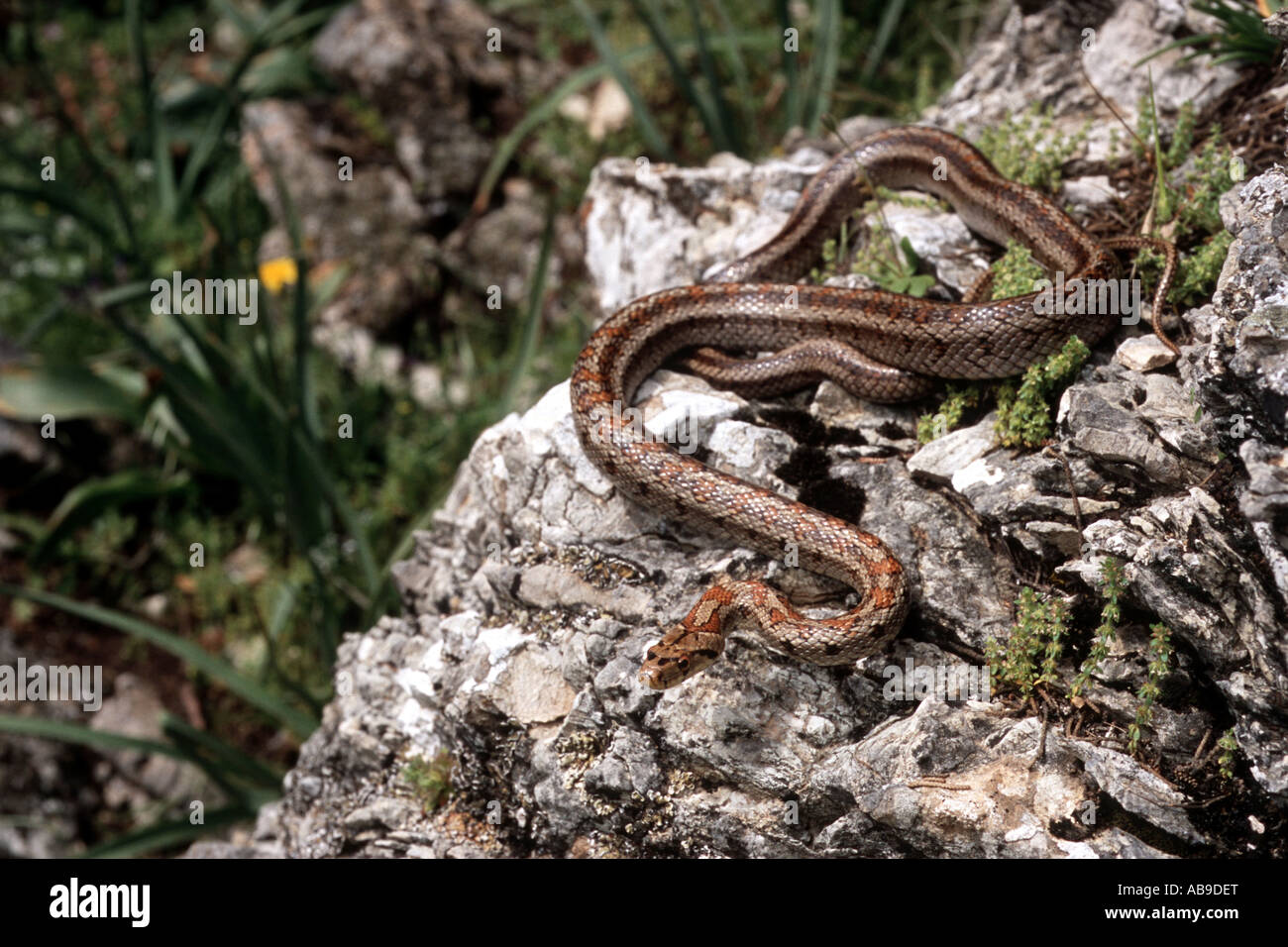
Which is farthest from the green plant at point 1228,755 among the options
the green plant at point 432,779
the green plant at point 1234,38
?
the green plant at point 1234,38

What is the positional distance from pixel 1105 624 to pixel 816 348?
2.44 metres

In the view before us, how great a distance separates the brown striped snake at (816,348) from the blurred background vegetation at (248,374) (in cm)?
174

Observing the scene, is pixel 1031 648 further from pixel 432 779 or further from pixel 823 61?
pixel 823 61

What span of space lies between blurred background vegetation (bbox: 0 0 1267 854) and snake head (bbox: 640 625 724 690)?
298 cm

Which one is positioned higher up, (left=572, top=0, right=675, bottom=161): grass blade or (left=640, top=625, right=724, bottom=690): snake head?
(left=572, top=0, right=675, bottom=161): grass blade

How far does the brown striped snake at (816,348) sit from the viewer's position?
17.2 feet

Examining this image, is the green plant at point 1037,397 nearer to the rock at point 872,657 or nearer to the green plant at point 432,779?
the rock at point 872,657

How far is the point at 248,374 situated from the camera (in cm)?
867

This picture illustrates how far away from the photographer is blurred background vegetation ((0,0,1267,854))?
7961 mm

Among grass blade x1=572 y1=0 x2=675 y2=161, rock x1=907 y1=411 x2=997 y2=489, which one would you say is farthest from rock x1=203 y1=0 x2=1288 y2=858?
grass blade x1=572 y1=0 x2=675 y2=161

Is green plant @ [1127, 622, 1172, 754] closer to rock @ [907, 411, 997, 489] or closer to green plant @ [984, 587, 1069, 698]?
green plant @ [984, 587, 1069, 698]

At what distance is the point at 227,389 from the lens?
7.88 meters

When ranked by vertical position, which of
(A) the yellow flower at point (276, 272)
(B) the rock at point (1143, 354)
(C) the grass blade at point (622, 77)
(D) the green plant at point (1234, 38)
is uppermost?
(C) the grass blade at point (622, 77)

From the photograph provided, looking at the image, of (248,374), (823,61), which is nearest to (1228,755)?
(823,61)
